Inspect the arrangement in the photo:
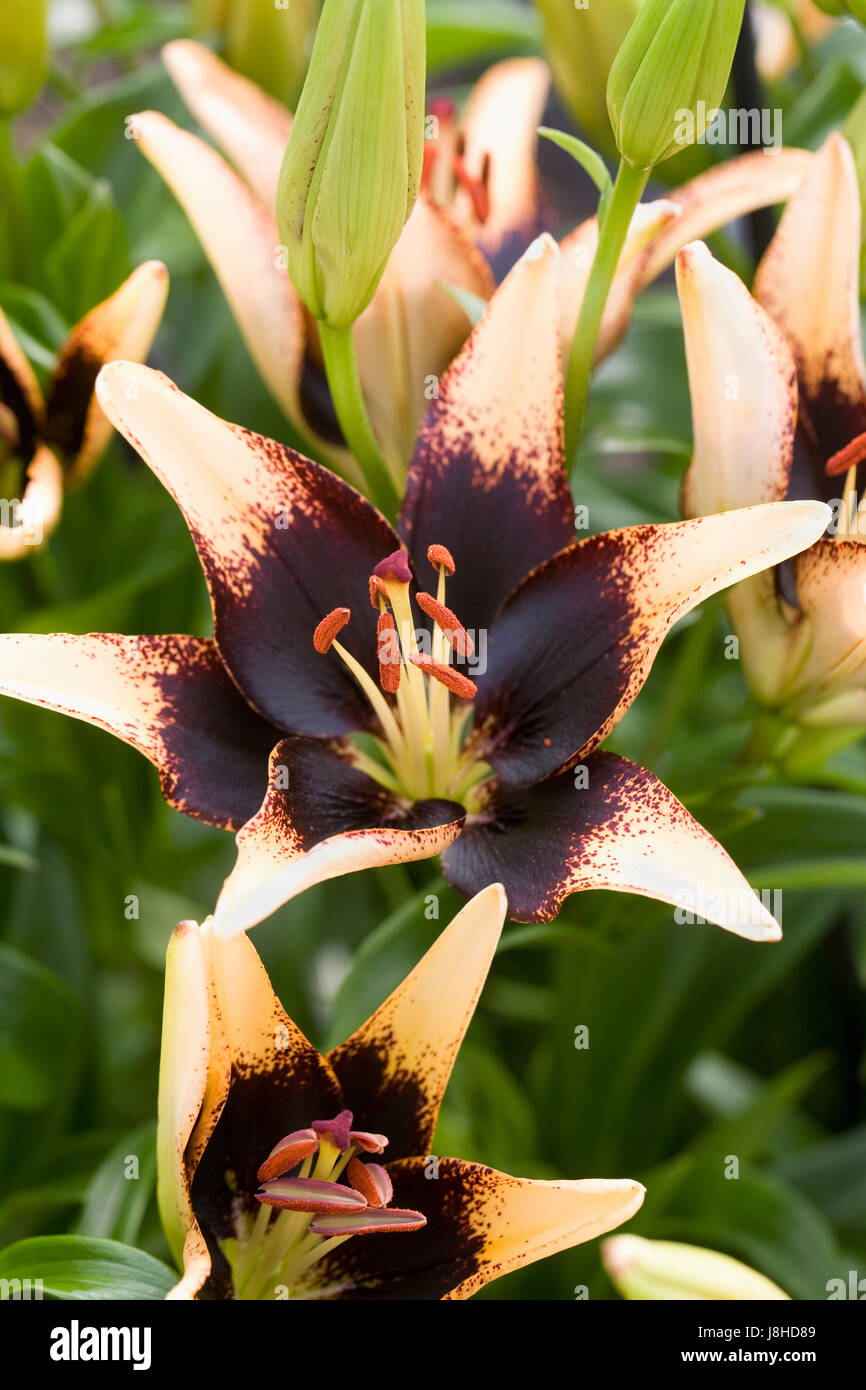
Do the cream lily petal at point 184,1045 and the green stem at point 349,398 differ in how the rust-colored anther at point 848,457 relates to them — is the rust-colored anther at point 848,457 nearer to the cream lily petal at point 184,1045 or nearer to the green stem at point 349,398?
the green stem at point 349,398

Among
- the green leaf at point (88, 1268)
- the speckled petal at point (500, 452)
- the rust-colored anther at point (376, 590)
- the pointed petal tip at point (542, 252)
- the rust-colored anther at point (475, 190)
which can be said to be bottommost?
the green leaf at point (88, 1268)

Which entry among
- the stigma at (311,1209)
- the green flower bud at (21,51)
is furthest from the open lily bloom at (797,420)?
the green flower bud at (21,51)

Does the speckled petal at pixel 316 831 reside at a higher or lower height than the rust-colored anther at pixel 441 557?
lower

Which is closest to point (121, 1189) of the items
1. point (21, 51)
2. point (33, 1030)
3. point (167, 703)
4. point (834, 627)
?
point (33, 1030)

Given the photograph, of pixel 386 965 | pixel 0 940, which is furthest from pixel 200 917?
pixel 386 965

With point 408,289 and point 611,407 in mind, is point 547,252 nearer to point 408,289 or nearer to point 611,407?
point 408,289

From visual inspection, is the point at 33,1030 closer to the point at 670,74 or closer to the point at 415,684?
the point at 415,684
